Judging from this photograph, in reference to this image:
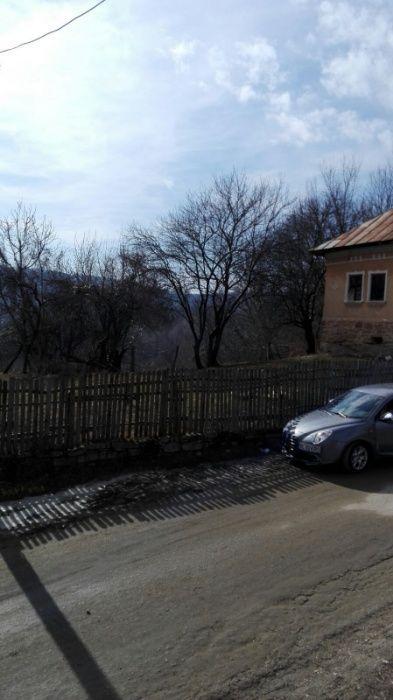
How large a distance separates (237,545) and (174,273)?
966 inches

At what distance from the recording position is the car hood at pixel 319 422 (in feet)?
29.1

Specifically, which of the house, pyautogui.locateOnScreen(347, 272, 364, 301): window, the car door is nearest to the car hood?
the car door

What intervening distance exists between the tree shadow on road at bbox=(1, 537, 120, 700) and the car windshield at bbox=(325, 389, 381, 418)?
239 inches

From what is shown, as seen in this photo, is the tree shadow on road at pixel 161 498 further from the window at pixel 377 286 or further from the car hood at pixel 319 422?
the window at pixel 377 286

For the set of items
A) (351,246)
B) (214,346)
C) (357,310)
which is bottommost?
(214,346)

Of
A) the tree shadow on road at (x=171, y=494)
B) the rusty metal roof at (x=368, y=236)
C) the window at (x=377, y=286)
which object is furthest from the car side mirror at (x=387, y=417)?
the window at (x=377, y=286)

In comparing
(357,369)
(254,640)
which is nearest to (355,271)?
(357,369)

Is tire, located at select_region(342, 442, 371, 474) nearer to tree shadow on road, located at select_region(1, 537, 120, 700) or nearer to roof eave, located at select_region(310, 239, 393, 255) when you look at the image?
tree shadow on road, located at select_region(1, 537, 120, 700)

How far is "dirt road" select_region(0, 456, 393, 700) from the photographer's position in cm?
333

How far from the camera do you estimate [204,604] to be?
14.1 feet

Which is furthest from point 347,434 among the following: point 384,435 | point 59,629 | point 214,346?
point 214,346

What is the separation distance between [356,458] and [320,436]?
2.32 feet

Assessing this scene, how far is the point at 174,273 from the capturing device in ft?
95.9

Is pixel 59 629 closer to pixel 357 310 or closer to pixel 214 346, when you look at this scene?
pixel 357 310
